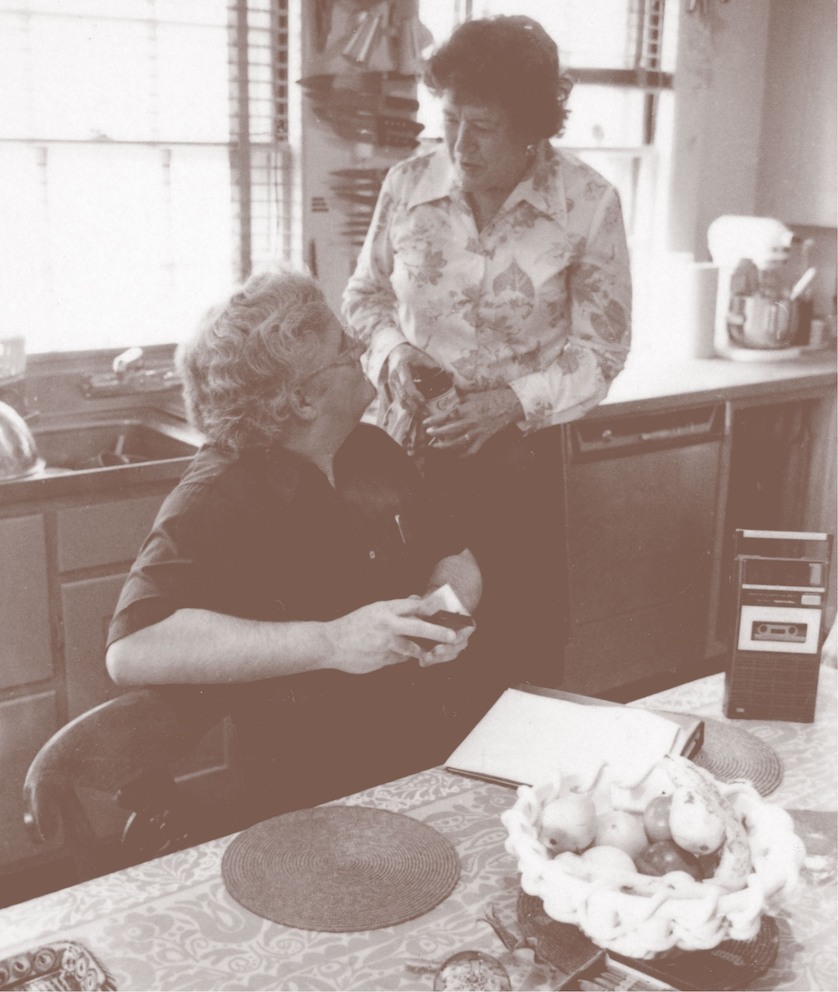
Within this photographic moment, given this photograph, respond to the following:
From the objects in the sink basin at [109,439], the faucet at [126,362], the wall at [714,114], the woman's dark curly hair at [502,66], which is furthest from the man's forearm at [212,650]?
the wall at [714,114]

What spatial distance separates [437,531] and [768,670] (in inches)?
21.6

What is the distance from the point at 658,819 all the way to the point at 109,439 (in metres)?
2.16

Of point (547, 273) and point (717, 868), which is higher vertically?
point (547, 273)

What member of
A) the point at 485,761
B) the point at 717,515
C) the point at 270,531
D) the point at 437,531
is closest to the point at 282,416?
the point at 270,531

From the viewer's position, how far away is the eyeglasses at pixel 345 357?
1666 millimetres

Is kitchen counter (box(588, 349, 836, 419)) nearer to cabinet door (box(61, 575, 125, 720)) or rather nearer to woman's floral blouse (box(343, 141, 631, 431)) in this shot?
woman's floral blouse (box(343, 141, 631, 431))

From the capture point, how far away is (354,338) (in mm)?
1762

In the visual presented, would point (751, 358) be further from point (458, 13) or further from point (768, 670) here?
point (768, 670)

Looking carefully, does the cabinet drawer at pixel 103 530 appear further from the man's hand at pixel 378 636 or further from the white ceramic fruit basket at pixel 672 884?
the white ceramic fruit basket at pixel 672 884

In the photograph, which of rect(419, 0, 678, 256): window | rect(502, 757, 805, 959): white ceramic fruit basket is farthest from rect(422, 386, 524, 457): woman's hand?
rect(419, 0, 678, 256): window

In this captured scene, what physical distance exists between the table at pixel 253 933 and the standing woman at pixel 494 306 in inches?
45.2

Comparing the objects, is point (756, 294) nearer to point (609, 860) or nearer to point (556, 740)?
point (556, 740)

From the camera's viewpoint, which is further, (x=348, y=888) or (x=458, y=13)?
(x=458, y=13)

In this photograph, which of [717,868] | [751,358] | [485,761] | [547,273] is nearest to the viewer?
[717,868]
